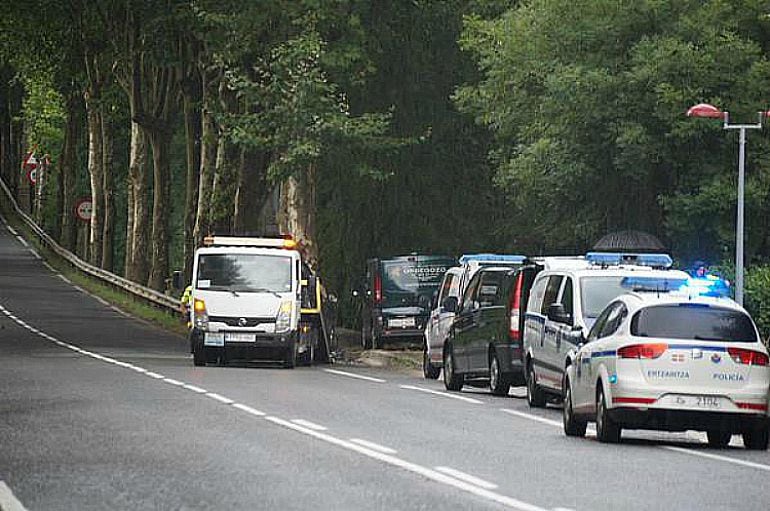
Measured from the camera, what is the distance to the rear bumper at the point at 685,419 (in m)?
19.3

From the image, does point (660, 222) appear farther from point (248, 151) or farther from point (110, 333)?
point (110, 333)

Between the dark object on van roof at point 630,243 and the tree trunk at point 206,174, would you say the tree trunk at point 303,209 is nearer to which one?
the tree trunk at point 206,174

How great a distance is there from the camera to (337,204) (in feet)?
177

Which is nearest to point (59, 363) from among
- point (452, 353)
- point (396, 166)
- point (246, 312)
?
point (246, 312)

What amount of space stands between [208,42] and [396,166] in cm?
682

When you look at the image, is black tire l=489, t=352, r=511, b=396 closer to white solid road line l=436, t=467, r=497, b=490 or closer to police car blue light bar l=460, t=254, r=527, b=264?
police car blue light bar l=460, t=254, r=527, b=264

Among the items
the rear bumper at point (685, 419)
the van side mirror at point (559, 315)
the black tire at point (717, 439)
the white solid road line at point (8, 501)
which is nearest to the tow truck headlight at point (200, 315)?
the van side mirror at point (559, 315)

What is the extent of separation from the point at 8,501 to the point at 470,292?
60.6ft

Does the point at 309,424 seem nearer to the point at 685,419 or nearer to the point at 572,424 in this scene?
the point at 572,424

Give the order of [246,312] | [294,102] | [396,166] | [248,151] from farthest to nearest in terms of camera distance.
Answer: [396,166] < [248,151] < [294,102] < [246,312]

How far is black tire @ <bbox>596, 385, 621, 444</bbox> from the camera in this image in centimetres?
1953

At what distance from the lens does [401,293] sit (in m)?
45.2

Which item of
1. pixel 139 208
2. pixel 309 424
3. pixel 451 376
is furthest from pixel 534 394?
pixel 139 208

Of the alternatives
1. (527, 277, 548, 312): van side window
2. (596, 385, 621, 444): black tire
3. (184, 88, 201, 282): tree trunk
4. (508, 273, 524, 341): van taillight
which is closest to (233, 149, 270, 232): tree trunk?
(184, 88, 201, 282): tree trunk
